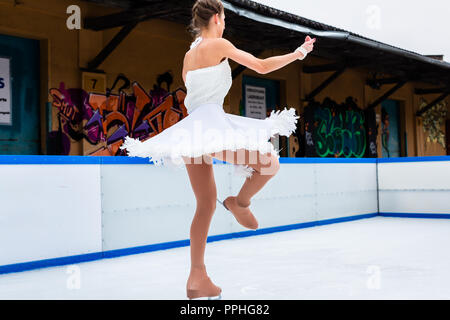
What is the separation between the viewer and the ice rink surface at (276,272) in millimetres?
3404

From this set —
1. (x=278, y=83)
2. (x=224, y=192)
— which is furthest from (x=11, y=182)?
(x=278, y=83)

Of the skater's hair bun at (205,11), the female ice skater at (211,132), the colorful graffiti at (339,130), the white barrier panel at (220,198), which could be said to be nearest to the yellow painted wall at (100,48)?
the colorful graffiti at (339,130)

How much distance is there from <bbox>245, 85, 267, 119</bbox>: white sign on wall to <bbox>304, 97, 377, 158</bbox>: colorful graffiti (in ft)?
5.38

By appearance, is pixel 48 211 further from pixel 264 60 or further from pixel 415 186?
pixel 415 186

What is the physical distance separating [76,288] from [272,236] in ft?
11.2

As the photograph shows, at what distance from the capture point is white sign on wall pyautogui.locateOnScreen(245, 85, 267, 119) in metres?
12.4

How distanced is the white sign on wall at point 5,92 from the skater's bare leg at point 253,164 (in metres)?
6.43

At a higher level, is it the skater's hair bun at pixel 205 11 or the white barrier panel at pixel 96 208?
the skater's hair bun at pixel 205 11

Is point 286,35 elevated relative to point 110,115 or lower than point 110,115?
elevated

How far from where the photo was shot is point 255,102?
12602 mm

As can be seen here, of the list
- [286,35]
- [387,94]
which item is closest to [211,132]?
[286,35]

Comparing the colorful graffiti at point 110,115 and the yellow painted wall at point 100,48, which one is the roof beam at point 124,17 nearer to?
the yellow painted wall at point 100,48

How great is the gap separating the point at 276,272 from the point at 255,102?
28.9ft
